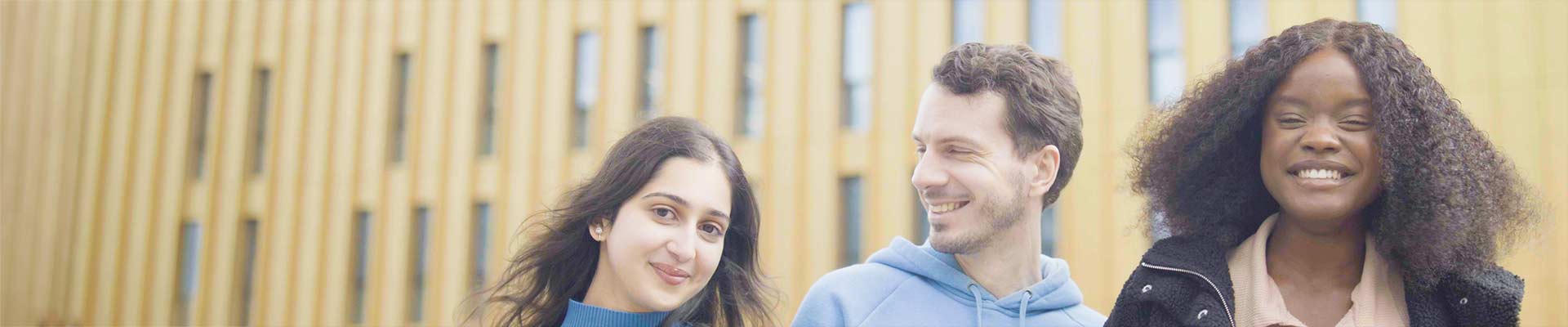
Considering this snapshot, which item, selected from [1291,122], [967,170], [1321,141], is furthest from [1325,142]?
[967,170]

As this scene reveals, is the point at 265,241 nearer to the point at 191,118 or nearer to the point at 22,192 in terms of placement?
the point at 191,118

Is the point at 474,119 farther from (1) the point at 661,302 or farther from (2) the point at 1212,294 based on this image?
(2) the point at 1212,294

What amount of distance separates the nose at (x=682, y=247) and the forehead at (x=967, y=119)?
64 cm

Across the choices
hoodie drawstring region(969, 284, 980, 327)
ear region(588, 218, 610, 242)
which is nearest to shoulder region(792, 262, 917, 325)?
hoodie drawstring region(969, 284, 980, 327)

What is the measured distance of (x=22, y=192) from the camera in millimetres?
21875

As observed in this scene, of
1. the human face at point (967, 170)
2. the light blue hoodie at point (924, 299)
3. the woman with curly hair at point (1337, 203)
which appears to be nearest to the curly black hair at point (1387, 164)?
the woman with curly hair at point (1337, 203)

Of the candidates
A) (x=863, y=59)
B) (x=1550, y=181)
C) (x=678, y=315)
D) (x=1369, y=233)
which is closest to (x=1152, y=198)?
(x=1369, y=233)

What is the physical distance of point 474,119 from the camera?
18.2 metres

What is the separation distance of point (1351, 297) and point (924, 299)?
1.11 m

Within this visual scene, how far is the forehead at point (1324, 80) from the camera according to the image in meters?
2.94

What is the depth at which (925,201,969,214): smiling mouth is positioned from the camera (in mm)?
3672

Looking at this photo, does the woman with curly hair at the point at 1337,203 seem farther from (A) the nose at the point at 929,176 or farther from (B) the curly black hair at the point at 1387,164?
(A) the nose at the point at 929,176

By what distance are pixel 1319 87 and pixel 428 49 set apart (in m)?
16.8

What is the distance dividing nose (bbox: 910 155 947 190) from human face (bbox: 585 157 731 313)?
→ 0.52m
